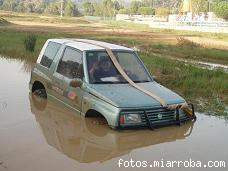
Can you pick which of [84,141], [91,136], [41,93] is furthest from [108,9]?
[84,141]

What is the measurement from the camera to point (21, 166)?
6594 mm

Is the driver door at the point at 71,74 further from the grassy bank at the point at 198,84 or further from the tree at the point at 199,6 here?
the tree at the point at 199,6

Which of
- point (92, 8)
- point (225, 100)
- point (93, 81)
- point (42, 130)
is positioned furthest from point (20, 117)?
point (92, 8)

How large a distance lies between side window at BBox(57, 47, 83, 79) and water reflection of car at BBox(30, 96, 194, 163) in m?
0.73

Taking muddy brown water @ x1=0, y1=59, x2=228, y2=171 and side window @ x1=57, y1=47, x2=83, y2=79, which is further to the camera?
side window @ x1=57, y1=47, x2=83, y2=79

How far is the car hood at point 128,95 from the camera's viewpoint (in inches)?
326

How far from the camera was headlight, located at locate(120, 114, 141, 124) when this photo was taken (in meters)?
8.14

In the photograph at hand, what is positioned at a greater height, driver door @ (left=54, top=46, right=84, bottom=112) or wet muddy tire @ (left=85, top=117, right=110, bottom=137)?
driver door @ (left=54, top=46, right=84, bottom=112)

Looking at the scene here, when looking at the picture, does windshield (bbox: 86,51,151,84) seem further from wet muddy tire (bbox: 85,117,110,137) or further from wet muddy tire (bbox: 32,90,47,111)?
wet muddy tire (bbox: 32,90,47,111)

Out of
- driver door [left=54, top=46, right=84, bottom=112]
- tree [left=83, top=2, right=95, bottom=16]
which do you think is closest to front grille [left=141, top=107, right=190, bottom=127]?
driver door [left=54, top=46, right=84, bottom=112]

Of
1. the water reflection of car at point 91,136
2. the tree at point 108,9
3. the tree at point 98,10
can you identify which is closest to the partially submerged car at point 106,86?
the water reflection of car at point 91,136

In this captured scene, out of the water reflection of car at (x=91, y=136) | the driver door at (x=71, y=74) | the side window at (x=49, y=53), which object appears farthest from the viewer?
the side window at (x=49, y=53)

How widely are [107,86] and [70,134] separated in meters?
1.28

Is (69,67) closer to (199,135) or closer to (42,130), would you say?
(42,130)
